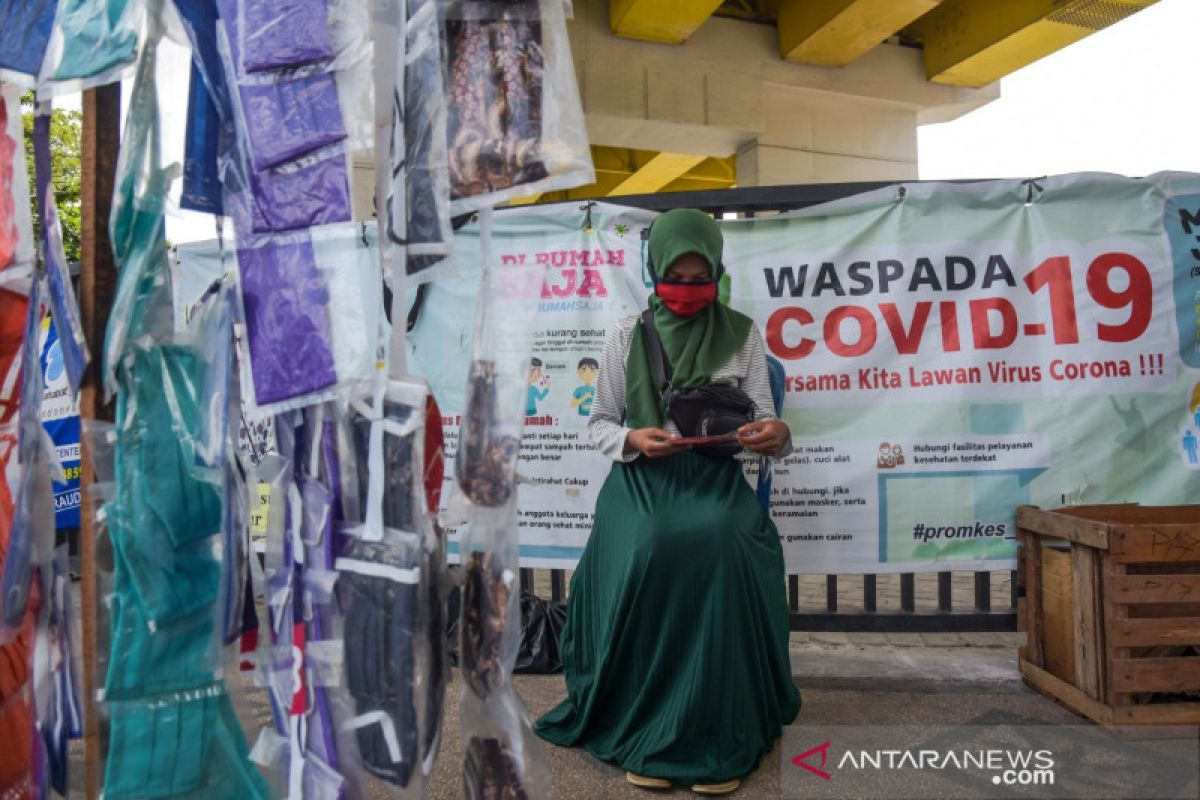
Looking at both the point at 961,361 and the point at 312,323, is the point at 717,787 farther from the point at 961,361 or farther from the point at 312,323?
the point at 961,361

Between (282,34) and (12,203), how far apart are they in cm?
92

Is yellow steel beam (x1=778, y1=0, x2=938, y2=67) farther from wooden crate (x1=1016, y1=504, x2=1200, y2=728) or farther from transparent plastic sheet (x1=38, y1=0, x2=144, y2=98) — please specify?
transparent plastic sheet (x1=38, y1=0, x2=144, y2=98)

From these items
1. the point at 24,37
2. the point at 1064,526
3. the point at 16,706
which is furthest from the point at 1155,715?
the point at 24,37

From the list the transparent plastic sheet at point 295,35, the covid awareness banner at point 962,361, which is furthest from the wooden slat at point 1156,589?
the transparent plastic sheet at point 295,35

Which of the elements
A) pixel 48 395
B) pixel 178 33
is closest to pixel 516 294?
pixel 178 33

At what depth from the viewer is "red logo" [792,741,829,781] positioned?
2.63m

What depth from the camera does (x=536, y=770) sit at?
6.47 ft

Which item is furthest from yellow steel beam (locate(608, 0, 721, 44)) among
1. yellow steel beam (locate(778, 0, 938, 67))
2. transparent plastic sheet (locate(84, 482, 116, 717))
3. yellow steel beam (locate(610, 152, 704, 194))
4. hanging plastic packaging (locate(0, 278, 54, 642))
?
transparent plastic sheet (locate(84, 482, 116, 717))

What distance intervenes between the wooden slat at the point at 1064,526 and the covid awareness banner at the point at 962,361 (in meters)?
0.15

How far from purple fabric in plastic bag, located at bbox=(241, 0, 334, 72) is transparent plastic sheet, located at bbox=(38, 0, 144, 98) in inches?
12.2

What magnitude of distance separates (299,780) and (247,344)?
0.96 metres

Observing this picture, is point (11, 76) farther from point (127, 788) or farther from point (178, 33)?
point (127, 788)

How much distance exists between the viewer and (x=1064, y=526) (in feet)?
10.4

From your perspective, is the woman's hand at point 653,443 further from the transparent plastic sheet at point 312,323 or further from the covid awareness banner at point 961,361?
the transparent plastic sheet at point 312,323
